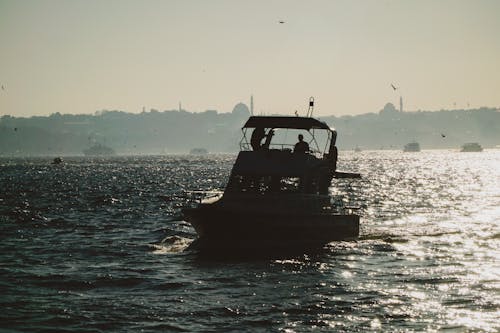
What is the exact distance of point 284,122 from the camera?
3206 centimetres

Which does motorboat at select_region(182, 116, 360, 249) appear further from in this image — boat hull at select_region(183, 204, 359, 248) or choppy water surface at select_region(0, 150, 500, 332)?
choppy water surface at select_region(0, 150, 500, 332)

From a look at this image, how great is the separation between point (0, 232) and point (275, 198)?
16.4 metres

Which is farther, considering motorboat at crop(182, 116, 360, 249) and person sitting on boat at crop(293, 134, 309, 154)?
person sitting on boat at crop(293, 134, 309, 154)

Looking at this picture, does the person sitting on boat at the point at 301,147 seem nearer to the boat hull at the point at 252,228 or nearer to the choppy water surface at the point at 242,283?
the boat hull at the point at 252,228

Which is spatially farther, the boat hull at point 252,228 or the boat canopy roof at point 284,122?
the boat canopy roof at point 284,122

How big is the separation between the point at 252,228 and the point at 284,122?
6.87 metres

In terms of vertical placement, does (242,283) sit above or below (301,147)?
below

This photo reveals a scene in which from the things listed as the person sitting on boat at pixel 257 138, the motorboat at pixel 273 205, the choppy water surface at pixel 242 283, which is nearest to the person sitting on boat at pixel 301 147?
the motorboat at pixel 273 205

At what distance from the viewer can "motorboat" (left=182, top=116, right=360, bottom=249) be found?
89.9 ft

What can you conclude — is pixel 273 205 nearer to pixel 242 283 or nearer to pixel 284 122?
pixel 284 122

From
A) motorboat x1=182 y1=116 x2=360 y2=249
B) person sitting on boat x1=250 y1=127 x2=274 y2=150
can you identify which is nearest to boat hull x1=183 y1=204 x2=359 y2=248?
motorboat x1=182 y1=116 x2=360 y2=249

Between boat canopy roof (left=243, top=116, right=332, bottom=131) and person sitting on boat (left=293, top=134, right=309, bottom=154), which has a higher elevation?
boat canopy roof (left=243, top=116, right=332, bottom=131)

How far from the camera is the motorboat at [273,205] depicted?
2739 cm

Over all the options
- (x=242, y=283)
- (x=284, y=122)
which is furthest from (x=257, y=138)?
(x=242, y=283)
